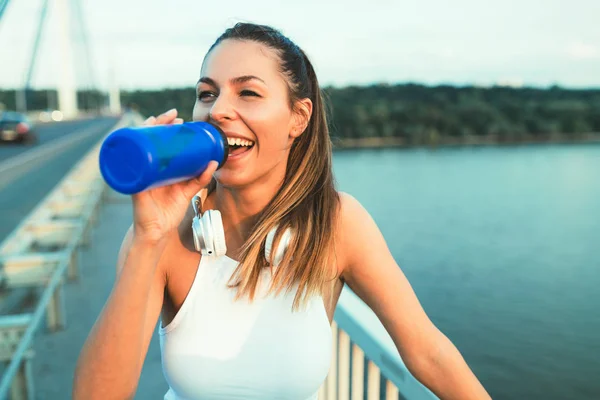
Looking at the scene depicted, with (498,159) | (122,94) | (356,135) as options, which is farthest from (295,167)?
(122,94)

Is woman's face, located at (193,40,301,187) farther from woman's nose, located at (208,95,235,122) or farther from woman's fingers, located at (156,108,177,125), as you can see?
woman's fingers, located at (156,108,177,125)

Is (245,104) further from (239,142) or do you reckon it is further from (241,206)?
(241,206)

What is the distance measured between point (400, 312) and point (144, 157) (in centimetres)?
90

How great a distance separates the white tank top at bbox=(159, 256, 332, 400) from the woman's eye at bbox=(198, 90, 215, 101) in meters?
0.42

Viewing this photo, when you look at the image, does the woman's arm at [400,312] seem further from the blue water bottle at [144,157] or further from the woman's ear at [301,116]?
the blue water bottle at [144,157]

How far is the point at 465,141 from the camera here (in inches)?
2611

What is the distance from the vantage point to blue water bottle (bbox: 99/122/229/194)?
991mm

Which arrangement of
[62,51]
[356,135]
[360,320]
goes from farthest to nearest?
[356,135] < [62,51] < [360,320]

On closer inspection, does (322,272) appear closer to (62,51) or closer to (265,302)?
(265,302)

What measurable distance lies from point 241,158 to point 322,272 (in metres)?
0.39

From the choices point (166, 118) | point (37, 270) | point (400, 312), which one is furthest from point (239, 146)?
point (37, 270)

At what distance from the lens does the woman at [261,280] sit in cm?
147

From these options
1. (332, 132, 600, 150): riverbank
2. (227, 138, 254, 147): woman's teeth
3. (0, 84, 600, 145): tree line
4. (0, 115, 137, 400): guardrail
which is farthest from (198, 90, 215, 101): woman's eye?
(332, 132, 600, 150): riverbank

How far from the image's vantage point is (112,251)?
23.6 ft
